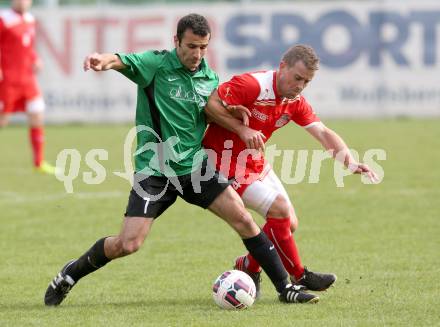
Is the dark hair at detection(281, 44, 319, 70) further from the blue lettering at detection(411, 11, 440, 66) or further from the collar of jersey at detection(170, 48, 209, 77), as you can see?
the blue lettering at detection(411, 11, 440, 66)

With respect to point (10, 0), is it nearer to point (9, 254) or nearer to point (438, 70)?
point (438, 70)

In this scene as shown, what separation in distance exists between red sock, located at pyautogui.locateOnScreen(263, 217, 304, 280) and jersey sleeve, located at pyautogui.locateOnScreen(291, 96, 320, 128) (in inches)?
28.0

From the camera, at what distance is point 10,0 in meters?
24.5

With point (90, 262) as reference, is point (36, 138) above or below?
below

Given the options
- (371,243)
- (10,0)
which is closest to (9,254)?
(371,243)

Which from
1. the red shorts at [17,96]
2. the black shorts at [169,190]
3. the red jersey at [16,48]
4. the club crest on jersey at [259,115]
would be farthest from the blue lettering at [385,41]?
the black shorts at [169,190]

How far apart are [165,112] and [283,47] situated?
51.9ft

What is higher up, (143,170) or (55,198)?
(143,170)

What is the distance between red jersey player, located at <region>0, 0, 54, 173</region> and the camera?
1468 centimetres

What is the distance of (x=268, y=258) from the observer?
6660mm

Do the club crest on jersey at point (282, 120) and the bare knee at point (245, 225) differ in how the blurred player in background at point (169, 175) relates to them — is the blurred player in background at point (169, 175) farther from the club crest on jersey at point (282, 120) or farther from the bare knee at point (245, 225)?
the club crest on jersey at point (282, 120)

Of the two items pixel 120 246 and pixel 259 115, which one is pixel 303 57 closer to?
pixel 259 115

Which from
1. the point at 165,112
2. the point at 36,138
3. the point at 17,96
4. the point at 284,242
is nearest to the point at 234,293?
the point at 284,242

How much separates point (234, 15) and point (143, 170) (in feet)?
53.6
